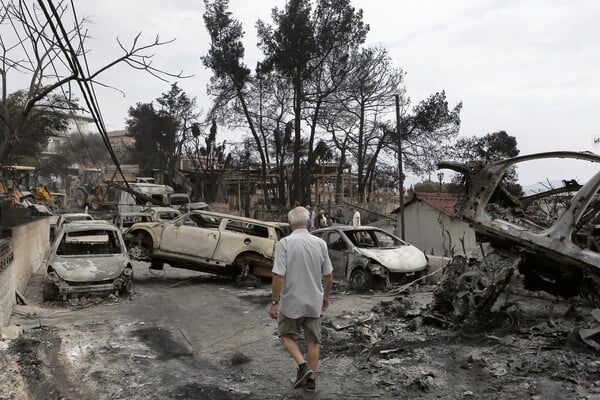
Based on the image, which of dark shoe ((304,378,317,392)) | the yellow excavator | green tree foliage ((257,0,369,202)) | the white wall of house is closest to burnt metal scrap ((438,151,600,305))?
dark shoe ((304,378,317,392))

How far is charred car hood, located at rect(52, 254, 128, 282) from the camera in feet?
30.2

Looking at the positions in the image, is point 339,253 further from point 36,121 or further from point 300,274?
point 36,121

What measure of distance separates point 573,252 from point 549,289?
1.41 meters

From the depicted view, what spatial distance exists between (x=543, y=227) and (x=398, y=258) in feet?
14.6

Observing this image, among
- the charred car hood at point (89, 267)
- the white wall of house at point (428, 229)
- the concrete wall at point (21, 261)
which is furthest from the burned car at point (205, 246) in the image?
the white wall of house at point (428, 229)

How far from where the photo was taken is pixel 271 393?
187 inches

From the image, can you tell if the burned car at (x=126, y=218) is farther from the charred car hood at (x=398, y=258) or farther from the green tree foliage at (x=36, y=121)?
the charred car hood at (x=398, y=258)

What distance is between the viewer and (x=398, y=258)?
11062 millimetres

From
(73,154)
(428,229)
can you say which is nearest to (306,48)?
(428,229)

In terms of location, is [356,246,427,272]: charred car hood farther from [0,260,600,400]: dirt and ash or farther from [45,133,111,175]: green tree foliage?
[45,133,111,175]: green tree foliage

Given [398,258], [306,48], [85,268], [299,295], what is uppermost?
[306,48]

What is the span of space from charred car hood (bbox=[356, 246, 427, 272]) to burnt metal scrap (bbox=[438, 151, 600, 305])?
354cm

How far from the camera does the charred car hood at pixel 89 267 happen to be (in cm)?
920

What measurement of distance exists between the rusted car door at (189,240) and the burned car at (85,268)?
1304 mm
